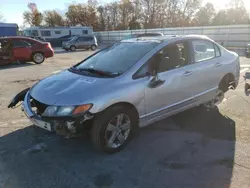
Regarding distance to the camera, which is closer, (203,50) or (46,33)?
(203,50)

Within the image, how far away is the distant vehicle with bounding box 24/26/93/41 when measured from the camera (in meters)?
33.8

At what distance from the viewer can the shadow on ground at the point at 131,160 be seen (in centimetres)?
291

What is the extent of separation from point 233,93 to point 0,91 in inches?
246

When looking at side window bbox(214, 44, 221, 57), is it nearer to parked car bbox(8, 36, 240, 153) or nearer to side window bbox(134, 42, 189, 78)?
parked car bbox(8, 36, 240, 153)

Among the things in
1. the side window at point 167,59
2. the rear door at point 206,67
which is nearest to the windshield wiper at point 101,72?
the side window at point 167,59

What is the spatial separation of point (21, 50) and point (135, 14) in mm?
42195

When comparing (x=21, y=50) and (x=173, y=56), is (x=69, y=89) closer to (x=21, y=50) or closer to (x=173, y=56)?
(x=173, y=56)

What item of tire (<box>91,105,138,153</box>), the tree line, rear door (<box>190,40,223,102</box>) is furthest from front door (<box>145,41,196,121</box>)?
the tree line

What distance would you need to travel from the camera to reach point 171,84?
393 cm

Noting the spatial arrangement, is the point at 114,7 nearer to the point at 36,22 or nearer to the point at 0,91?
the point at 36,22

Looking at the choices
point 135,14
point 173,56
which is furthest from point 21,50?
point 135,14

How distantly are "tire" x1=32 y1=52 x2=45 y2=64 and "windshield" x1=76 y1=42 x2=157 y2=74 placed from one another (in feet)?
31.6

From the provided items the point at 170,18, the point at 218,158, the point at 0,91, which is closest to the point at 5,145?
the point at 218,158

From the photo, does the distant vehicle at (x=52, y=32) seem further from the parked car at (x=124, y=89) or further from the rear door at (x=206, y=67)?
the rear door at (x=206, y=67)
